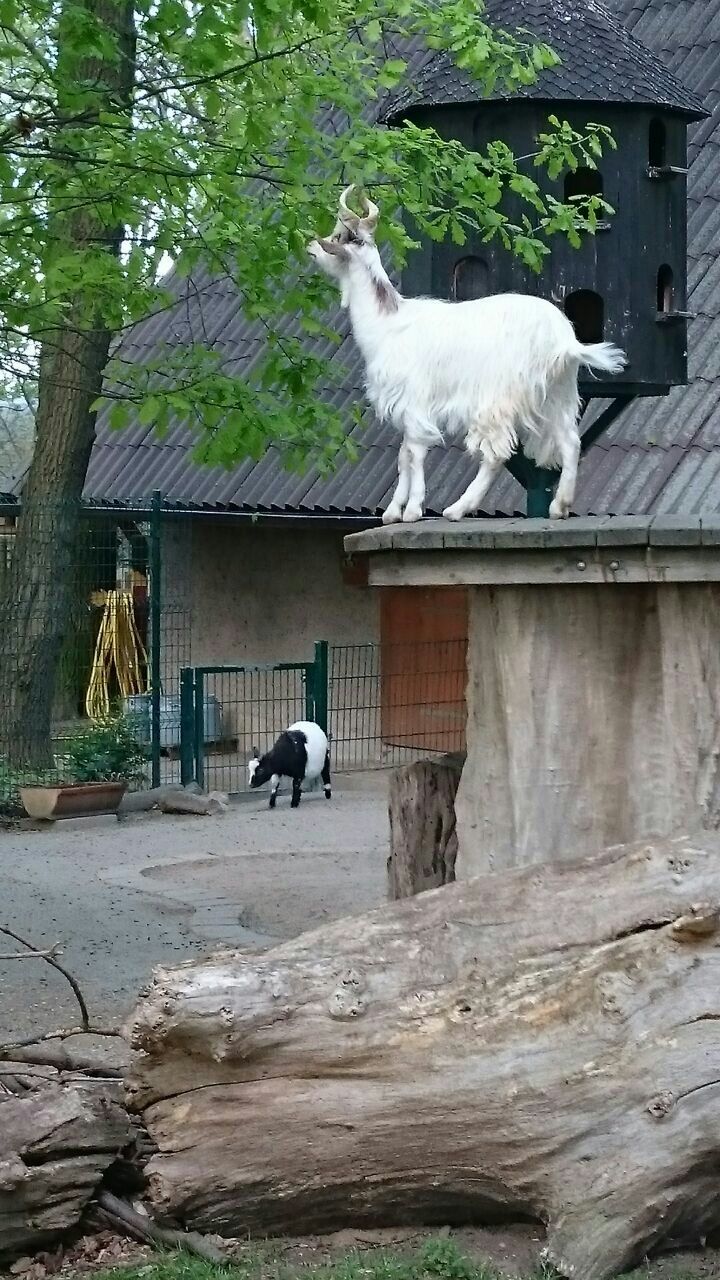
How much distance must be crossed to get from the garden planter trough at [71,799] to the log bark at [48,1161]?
8232mm

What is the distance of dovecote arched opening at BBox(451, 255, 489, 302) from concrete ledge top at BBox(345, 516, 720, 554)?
8.89 feet

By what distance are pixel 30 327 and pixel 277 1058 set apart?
14.2 ft

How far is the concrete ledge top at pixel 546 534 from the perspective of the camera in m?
4.28

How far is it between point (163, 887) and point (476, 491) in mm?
5032

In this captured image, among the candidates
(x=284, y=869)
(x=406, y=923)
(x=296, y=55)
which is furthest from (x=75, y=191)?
(x=284, y=869)

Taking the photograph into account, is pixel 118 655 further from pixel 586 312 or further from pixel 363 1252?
pixel 363 1252

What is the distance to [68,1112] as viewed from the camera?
13.6ft

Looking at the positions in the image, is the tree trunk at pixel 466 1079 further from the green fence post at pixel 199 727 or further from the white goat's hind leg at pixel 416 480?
the green fence post at pixel 199 727

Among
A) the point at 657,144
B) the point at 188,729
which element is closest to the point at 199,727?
the point at 188,729

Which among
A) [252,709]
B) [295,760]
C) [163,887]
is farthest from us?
[252,709]

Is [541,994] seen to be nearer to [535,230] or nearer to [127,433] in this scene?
[535,230]

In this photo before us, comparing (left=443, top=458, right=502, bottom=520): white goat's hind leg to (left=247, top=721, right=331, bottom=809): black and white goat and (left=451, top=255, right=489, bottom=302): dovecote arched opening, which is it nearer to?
(left=451, top=255, right=489, bottom=302): dovecote arched opening

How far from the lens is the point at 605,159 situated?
8.34 meters

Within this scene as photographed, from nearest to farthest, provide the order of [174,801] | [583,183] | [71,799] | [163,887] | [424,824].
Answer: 1. [424,824]
2. [583,183]
3. [163,887]
4. [71,799]
5. [174,801]
